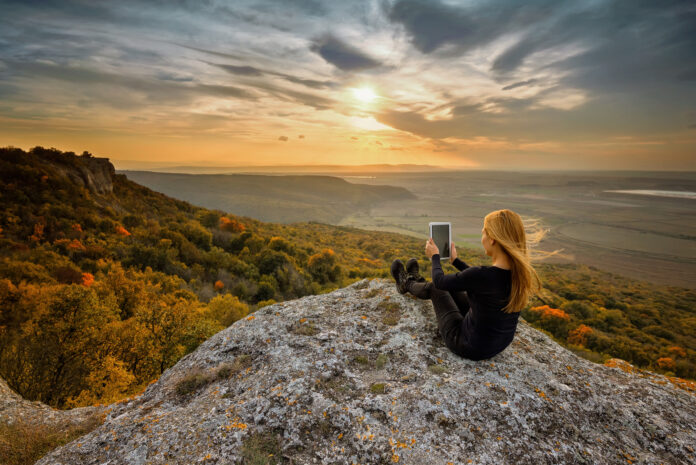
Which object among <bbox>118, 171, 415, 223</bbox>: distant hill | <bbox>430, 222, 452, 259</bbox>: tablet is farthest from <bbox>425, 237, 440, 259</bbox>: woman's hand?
<bbox>118, 171, 415, 223</bbox>: distant hill

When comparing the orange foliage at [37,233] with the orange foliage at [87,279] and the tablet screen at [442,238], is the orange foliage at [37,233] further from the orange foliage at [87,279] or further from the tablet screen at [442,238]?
the tablet screen at [442,238]

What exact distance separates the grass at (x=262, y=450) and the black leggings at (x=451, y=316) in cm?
270

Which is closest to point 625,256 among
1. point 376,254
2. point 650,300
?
point 650,300

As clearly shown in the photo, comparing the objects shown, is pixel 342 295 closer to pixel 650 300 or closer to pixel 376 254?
pixel 376 254

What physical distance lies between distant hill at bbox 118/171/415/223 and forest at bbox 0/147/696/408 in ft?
314

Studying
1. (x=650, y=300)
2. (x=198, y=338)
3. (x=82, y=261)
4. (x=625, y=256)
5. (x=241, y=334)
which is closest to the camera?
→ (x=241, y=334)

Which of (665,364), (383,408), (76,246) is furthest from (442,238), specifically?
(76,246)

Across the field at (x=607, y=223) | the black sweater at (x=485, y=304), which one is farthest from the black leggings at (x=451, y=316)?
the field at (x=607, y=223)

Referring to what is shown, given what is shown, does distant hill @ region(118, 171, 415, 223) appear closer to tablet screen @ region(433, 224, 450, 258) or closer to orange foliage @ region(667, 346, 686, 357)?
orange foliage @ region(667, 346, 686, 357)

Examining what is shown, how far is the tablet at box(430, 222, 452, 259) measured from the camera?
4.71 meters

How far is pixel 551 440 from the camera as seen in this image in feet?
10.1

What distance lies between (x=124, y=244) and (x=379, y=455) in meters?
22.1

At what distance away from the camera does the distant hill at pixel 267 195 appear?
132 meters

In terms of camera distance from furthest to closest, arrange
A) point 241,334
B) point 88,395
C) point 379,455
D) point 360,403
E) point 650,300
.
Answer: point 650,300 → point 88,395 → point 241,334 → point 360,403 → point 379,455
